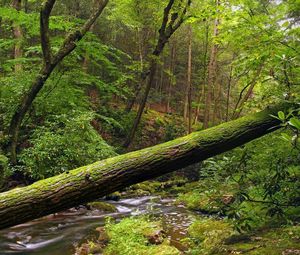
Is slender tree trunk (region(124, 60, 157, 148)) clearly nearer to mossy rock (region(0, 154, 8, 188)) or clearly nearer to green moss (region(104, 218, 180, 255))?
mossy rock (region(0, 154, 8, 188))

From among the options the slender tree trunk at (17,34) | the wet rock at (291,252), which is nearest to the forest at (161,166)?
the wet rock at (291,252)

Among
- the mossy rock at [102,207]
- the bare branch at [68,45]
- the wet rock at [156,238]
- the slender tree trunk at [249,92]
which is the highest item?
the bare branch at [68,45]

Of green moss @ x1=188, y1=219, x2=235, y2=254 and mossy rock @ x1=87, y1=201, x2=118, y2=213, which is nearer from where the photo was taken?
green moss @ x1=188, y1=219, x2=235, y2=254

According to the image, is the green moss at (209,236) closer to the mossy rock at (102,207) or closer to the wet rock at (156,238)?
the wet rock at (156,238)

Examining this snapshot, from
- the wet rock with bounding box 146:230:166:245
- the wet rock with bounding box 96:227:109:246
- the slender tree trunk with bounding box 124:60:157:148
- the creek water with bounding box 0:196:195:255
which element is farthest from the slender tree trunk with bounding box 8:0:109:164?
the slender tree trunk with bounding box 124:60:157:148

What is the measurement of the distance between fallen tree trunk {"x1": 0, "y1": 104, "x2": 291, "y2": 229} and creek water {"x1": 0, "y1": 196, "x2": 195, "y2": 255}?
9.06 ft

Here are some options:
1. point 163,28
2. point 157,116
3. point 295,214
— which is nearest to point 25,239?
point 295,214

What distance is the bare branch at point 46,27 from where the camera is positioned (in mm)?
9000

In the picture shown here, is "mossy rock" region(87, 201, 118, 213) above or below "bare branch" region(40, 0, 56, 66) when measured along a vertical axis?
below

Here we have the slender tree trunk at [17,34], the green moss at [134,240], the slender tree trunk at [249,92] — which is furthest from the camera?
the slender tree trunk at [17,34]

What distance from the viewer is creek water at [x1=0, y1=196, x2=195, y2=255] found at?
7.15 meters

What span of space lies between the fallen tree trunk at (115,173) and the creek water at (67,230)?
9.06ft

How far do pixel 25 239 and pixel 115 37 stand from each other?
19770 millimetres

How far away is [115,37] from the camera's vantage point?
82.5ft
